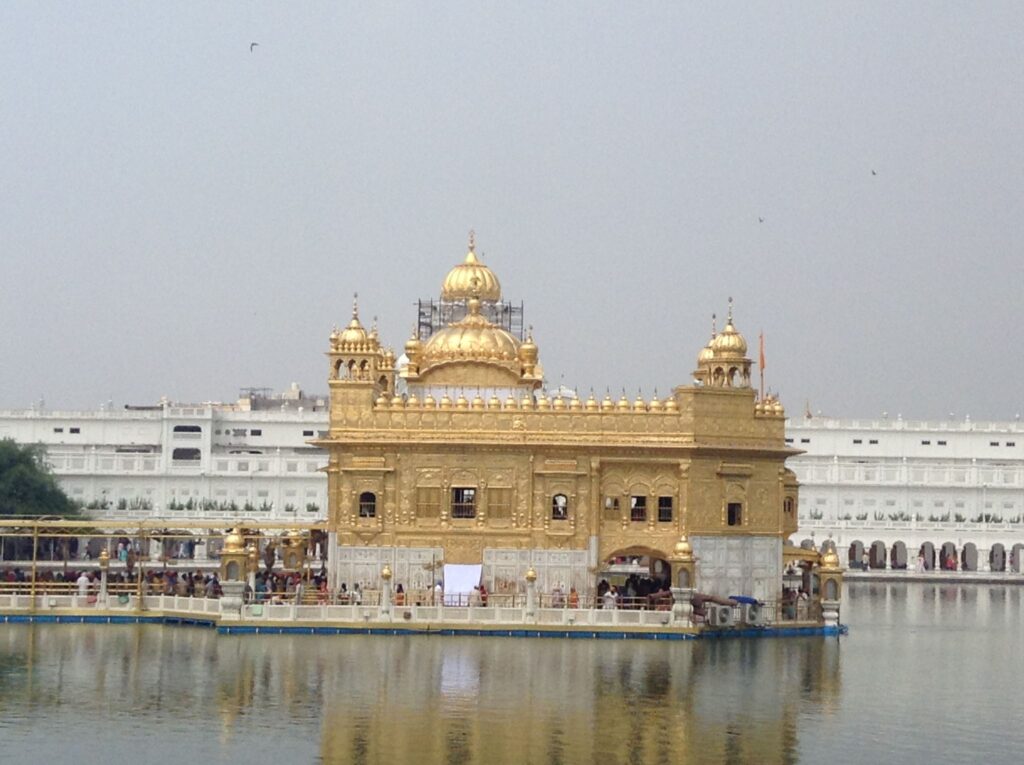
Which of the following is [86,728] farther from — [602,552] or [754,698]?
[602,552]

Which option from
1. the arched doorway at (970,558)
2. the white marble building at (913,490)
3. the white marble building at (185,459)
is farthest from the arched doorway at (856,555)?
the white marble building at (185,459)

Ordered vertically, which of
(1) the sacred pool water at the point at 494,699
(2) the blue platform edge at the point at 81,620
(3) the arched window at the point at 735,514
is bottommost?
(1) the sacred pool water at the point at 494,699

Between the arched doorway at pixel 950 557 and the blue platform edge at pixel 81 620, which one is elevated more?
the arched doorway at pixel 950 557

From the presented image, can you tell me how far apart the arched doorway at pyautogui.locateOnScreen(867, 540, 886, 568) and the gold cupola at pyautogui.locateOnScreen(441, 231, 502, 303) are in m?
46.9

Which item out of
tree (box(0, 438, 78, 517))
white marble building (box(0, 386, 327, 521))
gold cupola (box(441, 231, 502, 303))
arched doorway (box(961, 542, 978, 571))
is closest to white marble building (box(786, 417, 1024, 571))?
arched doorway (box(961, 542, 978, 571))

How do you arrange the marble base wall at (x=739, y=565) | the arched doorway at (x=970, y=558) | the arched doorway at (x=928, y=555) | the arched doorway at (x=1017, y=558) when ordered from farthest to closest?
the arched doorway at (x=928, y=555) → the arched doorway at (x=970, y=558) → the arched doorway at (x=1017, y=558) → the marble base wall at (x=739, y=565)

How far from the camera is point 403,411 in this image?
53594 mm

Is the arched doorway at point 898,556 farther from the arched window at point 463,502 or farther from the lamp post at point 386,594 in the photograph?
the lamp post at point 386,594

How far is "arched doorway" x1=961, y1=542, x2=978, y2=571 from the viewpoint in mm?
104125

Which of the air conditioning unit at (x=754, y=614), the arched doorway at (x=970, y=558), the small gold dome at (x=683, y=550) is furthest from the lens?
the arched doorway at (x=970, y=558)

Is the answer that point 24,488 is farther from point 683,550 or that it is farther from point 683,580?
point 683,580

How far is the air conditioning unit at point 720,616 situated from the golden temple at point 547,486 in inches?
30.5

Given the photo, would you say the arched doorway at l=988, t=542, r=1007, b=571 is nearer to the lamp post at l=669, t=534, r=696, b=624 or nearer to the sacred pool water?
the sacred pool water

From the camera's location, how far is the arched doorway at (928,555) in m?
105
